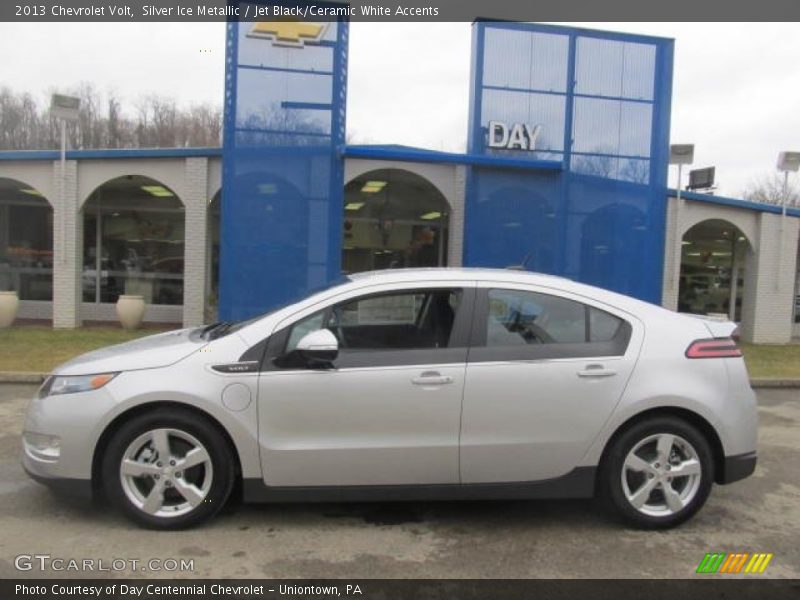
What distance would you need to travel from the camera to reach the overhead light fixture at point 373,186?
1514cm

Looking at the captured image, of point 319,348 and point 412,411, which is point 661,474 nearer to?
point 412,411

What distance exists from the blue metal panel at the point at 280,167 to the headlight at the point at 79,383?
316 inches

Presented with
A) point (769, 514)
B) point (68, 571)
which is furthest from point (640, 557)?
point (68, 571)

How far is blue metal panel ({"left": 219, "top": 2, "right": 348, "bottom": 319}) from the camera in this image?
11.9 meters

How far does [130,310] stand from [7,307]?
2383 millimetres

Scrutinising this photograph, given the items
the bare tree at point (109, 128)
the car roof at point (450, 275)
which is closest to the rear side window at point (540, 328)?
the car roof at point (450, 275)

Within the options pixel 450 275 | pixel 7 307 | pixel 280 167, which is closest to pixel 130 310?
pixel 7 307

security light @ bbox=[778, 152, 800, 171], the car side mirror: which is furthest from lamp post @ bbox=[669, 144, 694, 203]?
the car side mirror

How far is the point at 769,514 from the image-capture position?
4438mm

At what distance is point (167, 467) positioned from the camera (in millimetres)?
3791

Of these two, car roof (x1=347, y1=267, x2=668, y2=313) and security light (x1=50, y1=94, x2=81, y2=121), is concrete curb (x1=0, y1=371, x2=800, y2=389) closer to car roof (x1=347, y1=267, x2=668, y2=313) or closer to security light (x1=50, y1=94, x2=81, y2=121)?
car roof (x1=347, y1=267, x2=668, y2=313)

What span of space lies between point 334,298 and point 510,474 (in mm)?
1487

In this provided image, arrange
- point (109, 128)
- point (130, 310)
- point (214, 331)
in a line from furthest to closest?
point (109, 128)
point (130, 310)
point (214, 331)

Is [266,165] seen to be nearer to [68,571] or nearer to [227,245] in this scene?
[227,245]
